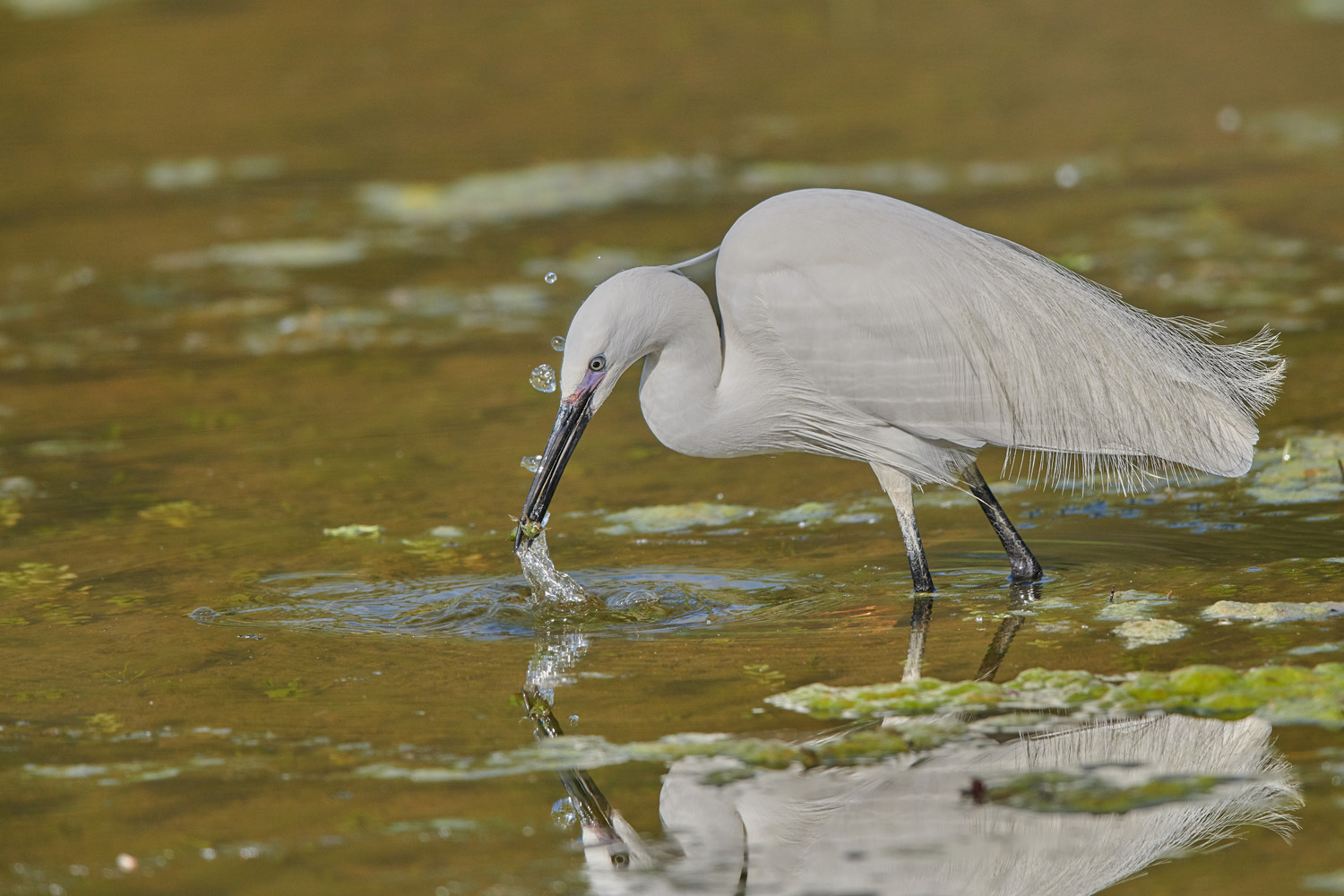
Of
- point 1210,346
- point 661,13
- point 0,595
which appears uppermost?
point 661,13

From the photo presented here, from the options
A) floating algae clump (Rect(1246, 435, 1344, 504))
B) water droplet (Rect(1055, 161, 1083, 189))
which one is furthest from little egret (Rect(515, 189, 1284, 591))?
water droplet (Rect(1055, 161, 1083, 189))

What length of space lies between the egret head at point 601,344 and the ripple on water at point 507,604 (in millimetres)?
264

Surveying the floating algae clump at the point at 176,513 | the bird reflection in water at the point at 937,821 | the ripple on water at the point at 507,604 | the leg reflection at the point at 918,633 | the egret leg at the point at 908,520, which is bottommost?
the floating algae clump at the point at 176,513

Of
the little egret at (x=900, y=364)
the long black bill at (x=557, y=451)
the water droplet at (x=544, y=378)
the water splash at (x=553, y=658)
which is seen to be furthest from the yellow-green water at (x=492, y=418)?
the water droplet at (x=544, y=378)

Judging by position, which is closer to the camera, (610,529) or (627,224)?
(610,529)

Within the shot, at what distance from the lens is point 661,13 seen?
16.7 meters

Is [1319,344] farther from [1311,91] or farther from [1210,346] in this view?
[1311,91]

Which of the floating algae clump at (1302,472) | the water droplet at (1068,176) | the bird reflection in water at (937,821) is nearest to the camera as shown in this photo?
the bird reflection in water at (937,821)

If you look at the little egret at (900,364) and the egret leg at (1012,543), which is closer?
the little egret at (900,364)

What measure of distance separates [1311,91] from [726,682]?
1119cm

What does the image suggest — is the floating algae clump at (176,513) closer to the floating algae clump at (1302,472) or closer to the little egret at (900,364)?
the little egret at (900,364)

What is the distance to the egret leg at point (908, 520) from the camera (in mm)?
4488

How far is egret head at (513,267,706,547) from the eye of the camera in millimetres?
4266

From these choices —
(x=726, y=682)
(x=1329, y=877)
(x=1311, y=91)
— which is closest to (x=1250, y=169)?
(x=1311, y=91)
